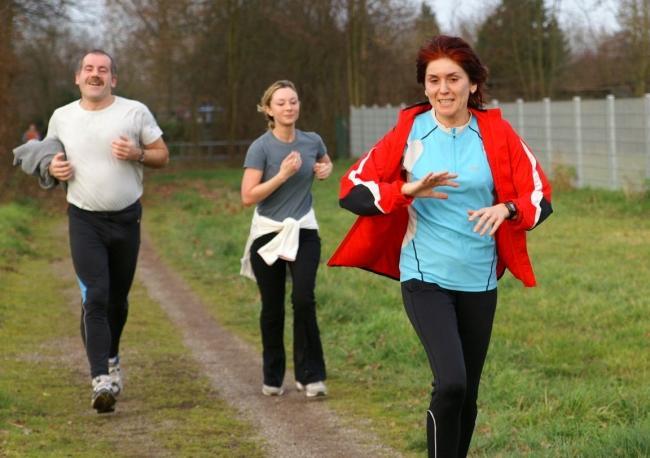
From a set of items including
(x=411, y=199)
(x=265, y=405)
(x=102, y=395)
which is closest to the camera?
(x=411, y=199)

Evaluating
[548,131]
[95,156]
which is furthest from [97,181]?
[548,131]

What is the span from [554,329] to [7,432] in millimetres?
4527

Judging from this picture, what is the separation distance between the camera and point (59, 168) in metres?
7.55

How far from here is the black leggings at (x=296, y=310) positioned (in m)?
8.08

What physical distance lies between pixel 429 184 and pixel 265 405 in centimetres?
344

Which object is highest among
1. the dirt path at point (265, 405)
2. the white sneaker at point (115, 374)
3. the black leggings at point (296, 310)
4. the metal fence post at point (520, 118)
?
the metal fence post at point (520, 118)

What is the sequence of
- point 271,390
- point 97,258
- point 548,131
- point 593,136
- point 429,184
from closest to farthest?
point 429,184, point 97,258, point 271,390, point 593,136, point 548,131

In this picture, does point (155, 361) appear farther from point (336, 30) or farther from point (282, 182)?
point (336, 30)

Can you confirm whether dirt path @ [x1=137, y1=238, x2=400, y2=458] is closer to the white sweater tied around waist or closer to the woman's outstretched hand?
the white sweater tied around waist

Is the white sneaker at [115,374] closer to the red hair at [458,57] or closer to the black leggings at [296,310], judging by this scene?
the black leggings at [296,310]

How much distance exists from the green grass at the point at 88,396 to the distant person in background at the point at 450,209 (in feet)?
6.15

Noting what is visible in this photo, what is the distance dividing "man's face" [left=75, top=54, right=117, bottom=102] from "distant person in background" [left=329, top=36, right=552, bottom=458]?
301cm

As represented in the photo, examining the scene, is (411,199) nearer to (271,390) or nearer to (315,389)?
(315,389)

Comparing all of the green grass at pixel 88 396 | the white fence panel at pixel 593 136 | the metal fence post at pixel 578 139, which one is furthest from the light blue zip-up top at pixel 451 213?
the metal fence post at pixel 578 139
